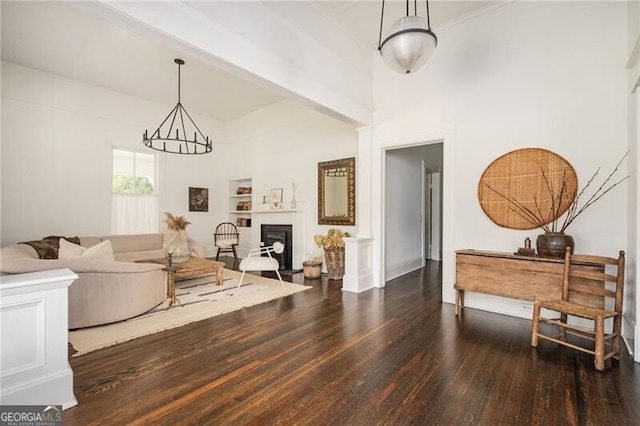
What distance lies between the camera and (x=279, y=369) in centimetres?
216

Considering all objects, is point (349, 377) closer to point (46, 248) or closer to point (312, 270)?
point (312, 270)

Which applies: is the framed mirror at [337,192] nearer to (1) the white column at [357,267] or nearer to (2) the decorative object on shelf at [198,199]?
(1) the white column at [357,267]

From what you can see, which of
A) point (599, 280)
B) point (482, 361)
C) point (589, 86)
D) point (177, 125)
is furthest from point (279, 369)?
point (177, 125)

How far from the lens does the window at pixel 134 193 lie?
20.1ft

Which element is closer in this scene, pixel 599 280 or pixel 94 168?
pixel 599 280

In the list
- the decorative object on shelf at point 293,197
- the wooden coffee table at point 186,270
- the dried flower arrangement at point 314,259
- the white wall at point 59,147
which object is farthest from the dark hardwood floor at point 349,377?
the white wall at point 59,147

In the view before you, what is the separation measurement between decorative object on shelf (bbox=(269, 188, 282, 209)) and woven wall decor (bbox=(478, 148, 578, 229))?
13.0ft

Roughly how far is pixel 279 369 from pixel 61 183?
5.71 m

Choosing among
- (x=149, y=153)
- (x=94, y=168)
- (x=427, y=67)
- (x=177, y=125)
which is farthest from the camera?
(x=177, y=125)

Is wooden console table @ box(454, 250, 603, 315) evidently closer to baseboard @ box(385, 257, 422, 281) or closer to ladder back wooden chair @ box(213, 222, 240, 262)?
baseboard @ box(385, 257, 422, 281)

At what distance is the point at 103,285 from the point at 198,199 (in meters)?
4.74

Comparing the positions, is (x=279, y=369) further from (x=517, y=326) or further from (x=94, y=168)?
(x=94, y=168)

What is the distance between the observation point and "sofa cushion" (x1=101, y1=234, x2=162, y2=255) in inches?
212

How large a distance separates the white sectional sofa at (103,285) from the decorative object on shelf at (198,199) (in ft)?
13.4
